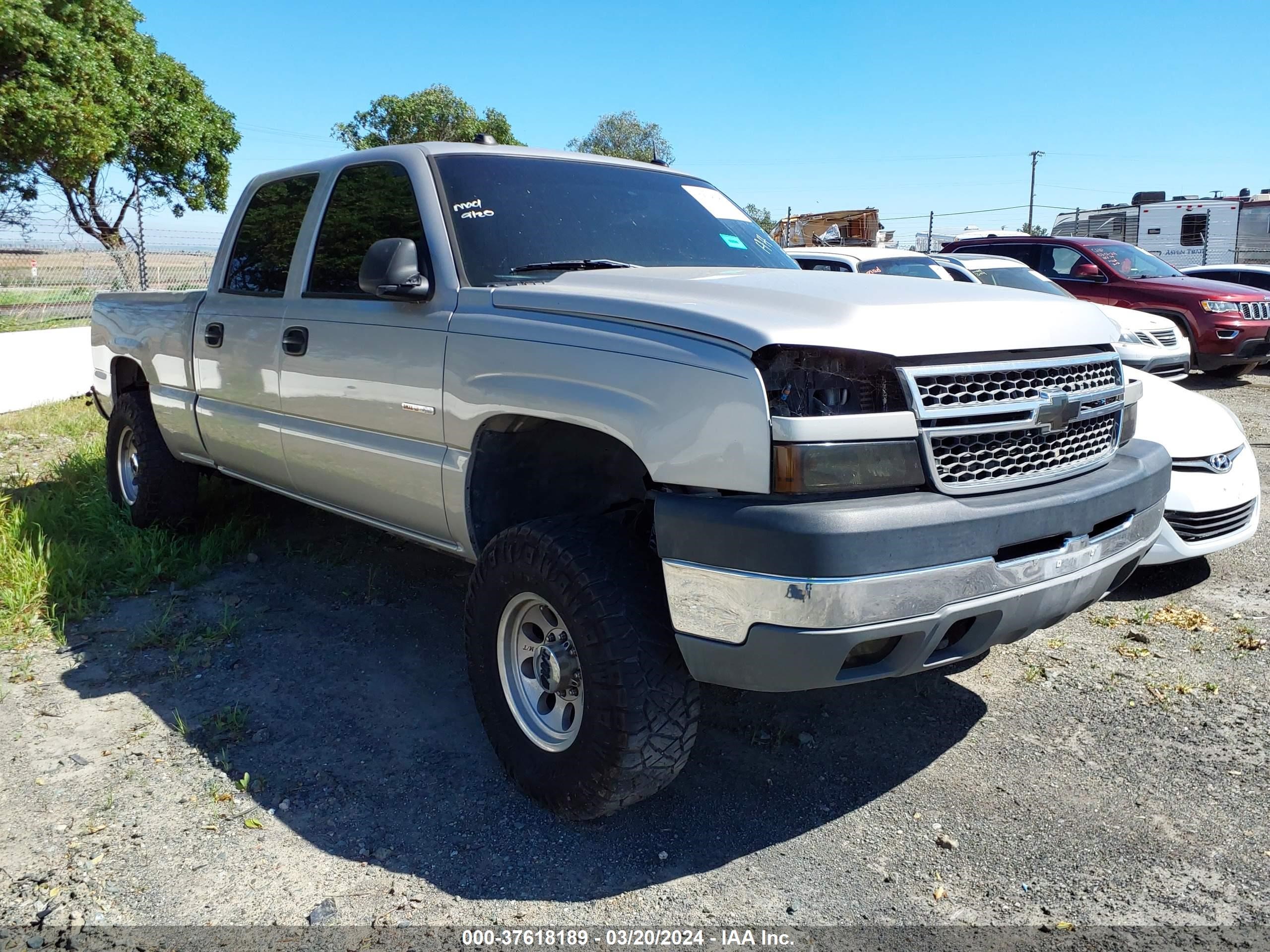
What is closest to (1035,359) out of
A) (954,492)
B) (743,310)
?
(954,492)

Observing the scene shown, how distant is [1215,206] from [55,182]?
26.5 meters

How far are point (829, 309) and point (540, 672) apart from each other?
1.35 m

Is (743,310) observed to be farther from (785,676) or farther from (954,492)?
(785,676)

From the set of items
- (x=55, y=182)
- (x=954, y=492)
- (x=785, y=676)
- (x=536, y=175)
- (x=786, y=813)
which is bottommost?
(x=786, y=813)

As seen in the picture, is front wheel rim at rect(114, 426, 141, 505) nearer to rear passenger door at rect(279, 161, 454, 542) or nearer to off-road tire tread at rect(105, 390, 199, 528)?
off-road tire tread at rect(105, 390, 199, 528)

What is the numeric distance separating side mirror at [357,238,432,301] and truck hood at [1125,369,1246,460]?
3179 mm

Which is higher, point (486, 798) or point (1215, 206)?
point (1215, 206)

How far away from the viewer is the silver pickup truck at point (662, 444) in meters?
2.33

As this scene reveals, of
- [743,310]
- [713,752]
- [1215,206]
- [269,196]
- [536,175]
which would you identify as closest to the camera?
[743,310]

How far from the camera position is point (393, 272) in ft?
10.5

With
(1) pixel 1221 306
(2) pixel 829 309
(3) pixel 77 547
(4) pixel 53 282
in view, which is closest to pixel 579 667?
(2) pixel 829 309

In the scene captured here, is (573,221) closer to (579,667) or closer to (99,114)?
(579,667)

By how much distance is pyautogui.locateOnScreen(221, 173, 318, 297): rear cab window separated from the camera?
425 centimetres

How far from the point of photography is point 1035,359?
264 cm
